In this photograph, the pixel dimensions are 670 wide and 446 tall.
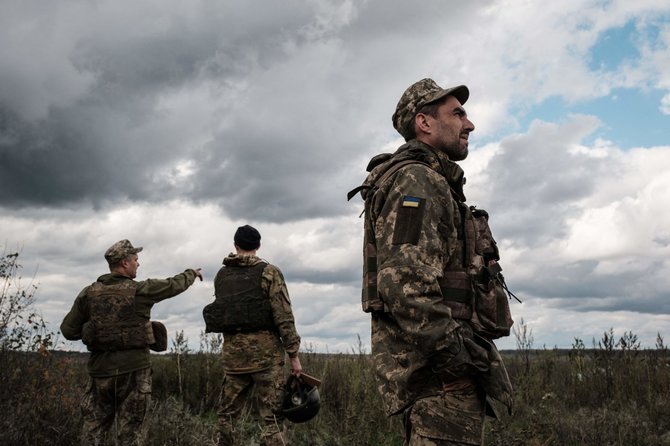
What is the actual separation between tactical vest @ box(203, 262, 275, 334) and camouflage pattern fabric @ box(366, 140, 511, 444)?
3.66m

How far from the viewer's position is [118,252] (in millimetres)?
7062

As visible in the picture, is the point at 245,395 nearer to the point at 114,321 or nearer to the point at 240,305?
the point at 240,305

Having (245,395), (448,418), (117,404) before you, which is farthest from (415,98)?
(117,404)

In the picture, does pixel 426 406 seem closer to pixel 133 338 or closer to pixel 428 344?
pixel 428 344

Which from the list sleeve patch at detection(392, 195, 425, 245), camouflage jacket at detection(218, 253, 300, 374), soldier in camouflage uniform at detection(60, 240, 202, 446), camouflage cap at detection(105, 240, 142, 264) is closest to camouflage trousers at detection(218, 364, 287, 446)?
camouflage jacket at detection(218, 253, 300, 374)

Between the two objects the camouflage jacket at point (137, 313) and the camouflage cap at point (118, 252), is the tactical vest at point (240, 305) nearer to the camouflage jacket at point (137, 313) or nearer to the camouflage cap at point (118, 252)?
the camouflage jacket at point (137, 313)

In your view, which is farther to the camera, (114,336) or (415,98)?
(114,336)

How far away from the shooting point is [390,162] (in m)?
3.28

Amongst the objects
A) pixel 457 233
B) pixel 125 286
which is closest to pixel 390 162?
pixel 457 233

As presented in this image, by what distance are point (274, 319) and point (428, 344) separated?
13.9 ft

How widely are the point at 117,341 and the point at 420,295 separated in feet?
16.8

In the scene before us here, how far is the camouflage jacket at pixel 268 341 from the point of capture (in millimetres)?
6594

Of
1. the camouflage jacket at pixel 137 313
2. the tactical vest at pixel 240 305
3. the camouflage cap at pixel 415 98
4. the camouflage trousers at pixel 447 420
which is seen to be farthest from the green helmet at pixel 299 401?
the camouflage cap at pixel 415 98

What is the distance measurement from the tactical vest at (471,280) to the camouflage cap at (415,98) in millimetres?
439
